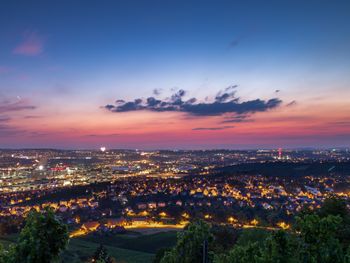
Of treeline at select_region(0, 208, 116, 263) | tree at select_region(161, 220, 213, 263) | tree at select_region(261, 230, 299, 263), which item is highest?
treeline at select_region(0, 208, 116, 263)

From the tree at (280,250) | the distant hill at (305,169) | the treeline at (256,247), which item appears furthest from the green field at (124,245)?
the distant hill at (305,169)

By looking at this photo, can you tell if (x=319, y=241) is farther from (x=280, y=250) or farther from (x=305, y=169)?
(x=305, y=169)

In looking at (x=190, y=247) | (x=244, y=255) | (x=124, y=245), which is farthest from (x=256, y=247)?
(x=124, y=245)

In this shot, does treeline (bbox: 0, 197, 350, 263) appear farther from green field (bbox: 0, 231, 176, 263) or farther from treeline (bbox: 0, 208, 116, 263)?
green field (bbox: 0, 231, 176, 263)

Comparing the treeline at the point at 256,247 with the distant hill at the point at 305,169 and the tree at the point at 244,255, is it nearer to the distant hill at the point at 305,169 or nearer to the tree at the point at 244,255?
the tree at the point at 244,255

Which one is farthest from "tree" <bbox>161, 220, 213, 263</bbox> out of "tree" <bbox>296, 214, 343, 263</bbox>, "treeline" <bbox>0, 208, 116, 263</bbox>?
"treeline" <bbox>0, 208, 116, 263</bbox>

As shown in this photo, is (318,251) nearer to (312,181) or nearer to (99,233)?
(99,233)
